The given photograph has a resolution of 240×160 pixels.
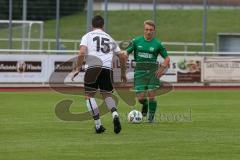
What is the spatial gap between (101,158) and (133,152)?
0.80m

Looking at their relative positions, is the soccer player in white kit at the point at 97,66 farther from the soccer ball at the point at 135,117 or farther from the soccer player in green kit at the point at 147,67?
the soccer player in green kit at the point at 147,67

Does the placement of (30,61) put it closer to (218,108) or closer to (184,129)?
(218,108)

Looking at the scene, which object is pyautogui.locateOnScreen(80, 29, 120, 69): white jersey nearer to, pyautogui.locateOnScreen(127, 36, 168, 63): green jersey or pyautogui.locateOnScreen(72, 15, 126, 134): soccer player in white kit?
pyautogui.locateOnScreen(72, 15, 126, 134): soccer player in white kit

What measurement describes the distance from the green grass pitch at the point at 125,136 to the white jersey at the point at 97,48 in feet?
4.41

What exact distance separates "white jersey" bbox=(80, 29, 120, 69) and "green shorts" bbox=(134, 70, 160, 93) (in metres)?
2.91

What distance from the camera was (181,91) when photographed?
31.6 m

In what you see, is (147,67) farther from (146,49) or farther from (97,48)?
(97,48)

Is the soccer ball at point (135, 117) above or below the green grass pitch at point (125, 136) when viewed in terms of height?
above

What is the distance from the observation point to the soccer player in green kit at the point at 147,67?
17.4 metres

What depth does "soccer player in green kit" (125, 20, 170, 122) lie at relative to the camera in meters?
17.4

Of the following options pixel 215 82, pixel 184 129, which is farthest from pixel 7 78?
pixel 184 129

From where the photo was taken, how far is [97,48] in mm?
14797

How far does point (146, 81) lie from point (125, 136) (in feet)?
11.7

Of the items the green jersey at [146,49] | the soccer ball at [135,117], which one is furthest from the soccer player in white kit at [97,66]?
the green jersey at [146,49]
